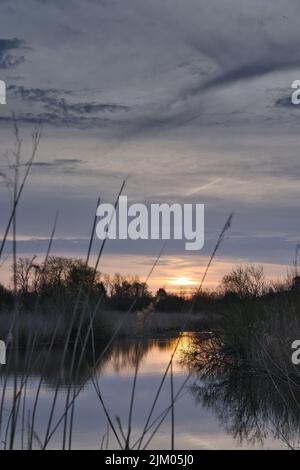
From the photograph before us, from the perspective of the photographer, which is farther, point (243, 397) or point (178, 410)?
point (243, 397)

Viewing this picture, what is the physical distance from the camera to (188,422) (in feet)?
33.5

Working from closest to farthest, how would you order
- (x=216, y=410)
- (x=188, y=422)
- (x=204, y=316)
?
(x=188, y=422) → (x=216, y=410) → (x=204, y=316)

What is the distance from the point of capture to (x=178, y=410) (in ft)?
37.5

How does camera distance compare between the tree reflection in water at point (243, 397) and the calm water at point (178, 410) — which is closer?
the calm water at point (178, 410)

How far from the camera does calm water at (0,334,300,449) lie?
8406mm

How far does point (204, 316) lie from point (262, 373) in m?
4.03

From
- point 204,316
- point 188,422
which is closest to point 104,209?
point 188,422

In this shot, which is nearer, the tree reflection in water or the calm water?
the calm water

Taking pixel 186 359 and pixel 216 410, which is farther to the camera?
pixel 186 359

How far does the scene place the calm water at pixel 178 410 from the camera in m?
8.41
